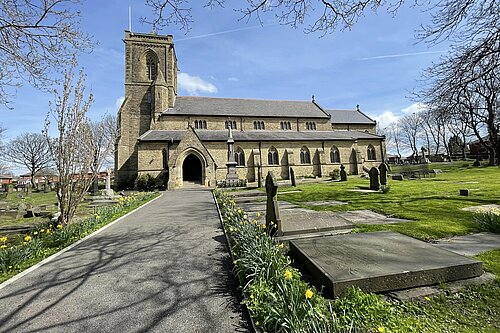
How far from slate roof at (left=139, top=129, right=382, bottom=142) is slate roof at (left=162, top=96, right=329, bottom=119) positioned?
2.97 m

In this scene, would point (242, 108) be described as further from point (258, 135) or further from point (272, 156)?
point (272, 156)

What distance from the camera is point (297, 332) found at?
6.51 feet

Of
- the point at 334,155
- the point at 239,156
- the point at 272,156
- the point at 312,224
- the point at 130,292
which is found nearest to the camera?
the point at 130,292

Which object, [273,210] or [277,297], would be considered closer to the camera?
[277,297]

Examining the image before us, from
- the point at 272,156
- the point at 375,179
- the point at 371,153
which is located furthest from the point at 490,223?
the point at 371,153

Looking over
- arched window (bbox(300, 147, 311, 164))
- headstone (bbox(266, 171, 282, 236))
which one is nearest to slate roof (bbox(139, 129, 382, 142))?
arched window (bbox(300, 147, 311, 164))

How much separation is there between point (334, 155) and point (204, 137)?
18.8m

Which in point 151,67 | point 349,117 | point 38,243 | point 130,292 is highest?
point 151,67

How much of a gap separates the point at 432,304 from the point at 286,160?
94.3 feet

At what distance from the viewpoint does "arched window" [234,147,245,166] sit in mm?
29578

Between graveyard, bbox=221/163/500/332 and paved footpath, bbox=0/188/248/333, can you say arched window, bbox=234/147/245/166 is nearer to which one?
paved footpath, bbox=0/188/248/333

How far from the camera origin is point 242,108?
3562 centimetres

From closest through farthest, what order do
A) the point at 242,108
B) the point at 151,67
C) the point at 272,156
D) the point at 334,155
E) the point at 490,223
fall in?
the point at 490,223
the point at 272,156
the point at 151,67
the point at 334,155
the point at 242,108

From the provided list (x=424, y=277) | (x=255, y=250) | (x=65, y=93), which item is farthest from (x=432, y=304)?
(x=65, y=93)
